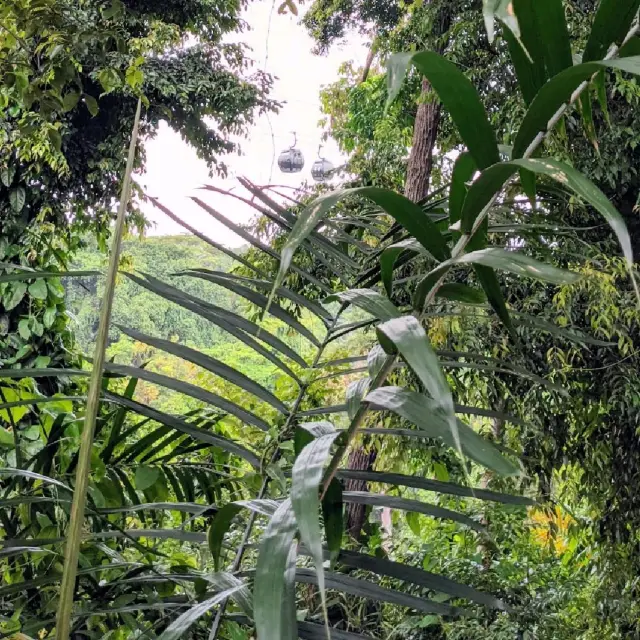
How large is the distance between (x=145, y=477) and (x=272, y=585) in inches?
18.2

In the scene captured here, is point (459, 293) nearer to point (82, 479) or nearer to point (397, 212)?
point (397, 212)

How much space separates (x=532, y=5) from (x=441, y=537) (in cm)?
191

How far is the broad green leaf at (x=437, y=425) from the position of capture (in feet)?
0.78

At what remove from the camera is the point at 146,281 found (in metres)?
0.49

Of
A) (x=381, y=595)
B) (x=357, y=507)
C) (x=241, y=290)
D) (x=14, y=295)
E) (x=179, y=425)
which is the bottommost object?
(x=357, y=507)

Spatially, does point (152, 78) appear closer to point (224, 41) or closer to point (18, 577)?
point (224, 41)

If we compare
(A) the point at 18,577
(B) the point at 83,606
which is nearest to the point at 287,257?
(B) the point at 83,606

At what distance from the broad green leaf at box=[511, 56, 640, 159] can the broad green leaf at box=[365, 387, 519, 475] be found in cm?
13

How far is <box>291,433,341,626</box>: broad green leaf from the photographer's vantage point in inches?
7.7

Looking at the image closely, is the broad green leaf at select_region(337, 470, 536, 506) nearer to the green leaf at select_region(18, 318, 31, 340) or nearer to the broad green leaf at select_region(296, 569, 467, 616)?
the broad green leaf at select_region(296, 569, 467, 616)

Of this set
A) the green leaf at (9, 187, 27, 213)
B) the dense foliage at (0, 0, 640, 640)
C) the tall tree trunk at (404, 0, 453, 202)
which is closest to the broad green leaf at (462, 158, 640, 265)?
the dense foliage at (0, 0, 640, 640)

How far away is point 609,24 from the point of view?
0.97 feet

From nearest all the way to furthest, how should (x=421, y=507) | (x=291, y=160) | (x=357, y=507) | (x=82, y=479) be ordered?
(x=82, y=479)
(x=421, y=507)
(x=357, y=507)
(x=291, y=160)

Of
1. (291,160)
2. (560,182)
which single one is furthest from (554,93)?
(291,160)
